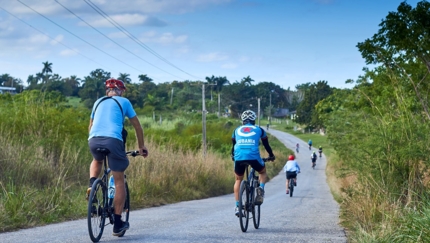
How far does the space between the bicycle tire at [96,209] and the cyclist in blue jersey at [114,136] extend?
0.31 ft

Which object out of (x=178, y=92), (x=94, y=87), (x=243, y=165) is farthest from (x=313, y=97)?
(x=243, y=165)

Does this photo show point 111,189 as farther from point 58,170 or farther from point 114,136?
point 58,170

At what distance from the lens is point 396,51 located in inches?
806

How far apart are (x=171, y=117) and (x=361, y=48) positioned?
221ft

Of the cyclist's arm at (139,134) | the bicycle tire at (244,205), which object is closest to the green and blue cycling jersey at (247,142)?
the bicycle tire at (244,205)

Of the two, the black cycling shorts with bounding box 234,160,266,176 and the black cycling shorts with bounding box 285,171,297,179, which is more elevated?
the black cycling shorts with bounding box 234,160,266,176

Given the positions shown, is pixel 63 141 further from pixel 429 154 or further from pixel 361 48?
pixel 429 154

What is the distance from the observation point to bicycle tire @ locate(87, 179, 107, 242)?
7.50m

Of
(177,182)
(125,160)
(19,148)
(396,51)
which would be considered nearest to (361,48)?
(396,51)

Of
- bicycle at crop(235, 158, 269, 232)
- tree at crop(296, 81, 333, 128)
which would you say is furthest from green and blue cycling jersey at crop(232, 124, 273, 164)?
tree at crop(296, 81, 333, 128)

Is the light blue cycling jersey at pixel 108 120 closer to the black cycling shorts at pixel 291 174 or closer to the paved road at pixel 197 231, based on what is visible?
the paved road at pixel 197 231

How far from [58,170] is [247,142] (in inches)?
300

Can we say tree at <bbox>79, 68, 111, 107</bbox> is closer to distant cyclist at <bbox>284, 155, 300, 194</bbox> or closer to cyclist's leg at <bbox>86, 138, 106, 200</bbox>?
distant cyclist at <bbox>284, 155, 300, 194</bbox>

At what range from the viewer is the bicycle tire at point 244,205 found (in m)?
9.78
